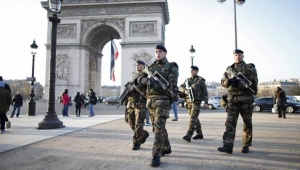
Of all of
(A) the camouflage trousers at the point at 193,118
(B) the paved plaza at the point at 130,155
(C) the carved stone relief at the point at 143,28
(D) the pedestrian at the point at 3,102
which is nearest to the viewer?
(B) the paved plaza at the point at 130,155

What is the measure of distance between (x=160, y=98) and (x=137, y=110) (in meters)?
1.14

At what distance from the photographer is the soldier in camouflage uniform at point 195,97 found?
5578mm

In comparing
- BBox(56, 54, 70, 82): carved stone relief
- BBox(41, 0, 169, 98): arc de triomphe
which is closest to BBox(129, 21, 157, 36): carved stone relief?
BBox(41, 0, 169, 98): arc de triomphe

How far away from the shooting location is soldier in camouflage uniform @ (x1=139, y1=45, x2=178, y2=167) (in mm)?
3655

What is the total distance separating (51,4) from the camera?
26.7 feet

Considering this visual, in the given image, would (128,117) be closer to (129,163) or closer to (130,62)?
(129,163)

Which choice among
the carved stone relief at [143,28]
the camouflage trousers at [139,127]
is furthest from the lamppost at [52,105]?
the carved stone relief at [143,28]

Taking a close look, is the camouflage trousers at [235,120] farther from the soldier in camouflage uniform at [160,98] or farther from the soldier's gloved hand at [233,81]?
the soldier in camouflage uniform at [160,98]

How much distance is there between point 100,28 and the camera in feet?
99.8

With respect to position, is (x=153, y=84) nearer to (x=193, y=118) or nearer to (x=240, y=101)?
(x=240, y=101)

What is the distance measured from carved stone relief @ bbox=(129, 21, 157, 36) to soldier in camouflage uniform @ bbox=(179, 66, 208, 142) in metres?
21.8

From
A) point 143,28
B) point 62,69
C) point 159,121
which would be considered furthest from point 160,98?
point 62,69

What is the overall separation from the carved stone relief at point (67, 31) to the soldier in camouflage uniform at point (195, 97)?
85.1 ft

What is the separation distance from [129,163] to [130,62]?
952 inches
